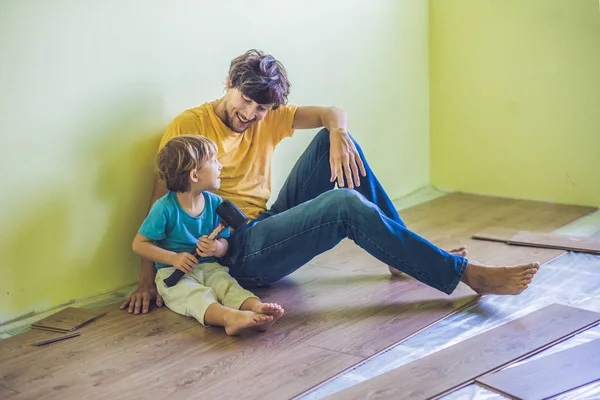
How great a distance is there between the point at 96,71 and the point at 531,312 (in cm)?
175

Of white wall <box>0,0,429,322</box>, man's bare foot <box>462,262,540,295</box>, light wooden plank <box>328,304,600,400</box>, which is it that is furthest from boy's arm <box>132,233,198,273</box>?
man's bare foot <box>462,262,540,295</box>

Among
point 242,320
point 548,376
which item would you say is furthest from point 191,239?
point 548,376

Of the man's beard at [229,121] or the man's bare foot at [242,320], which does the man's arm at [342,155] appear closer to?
the man's beard at [229,121]

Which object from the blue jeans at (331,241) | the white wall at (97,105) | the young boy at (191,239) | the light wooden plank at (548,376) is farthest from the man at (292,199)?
the light wooden plank at (548,376)

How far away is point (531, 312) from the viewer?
248 centimetres

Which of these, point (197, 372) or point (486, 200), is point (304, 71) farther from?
point (197, 372)

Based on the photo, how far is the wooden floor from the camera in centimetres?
211

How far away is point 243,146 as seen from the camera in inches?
116

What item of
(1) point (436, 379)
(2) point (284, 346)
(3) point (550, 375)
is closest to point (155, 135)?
(2) point (284, 346)

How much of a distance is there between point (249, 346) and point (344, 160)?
788 millimetres

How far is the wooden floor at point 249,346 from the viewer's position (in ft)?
6.91

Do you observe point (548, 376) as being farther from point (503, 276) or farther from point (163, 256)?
point (163, 256)

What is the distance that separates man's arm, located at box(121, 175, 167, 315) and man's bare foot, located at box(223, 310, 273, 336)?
0.42 meters

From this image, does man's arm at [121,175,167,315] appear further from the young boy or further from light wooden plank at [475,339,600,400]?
light wooden plank at [475,339,600,400]
